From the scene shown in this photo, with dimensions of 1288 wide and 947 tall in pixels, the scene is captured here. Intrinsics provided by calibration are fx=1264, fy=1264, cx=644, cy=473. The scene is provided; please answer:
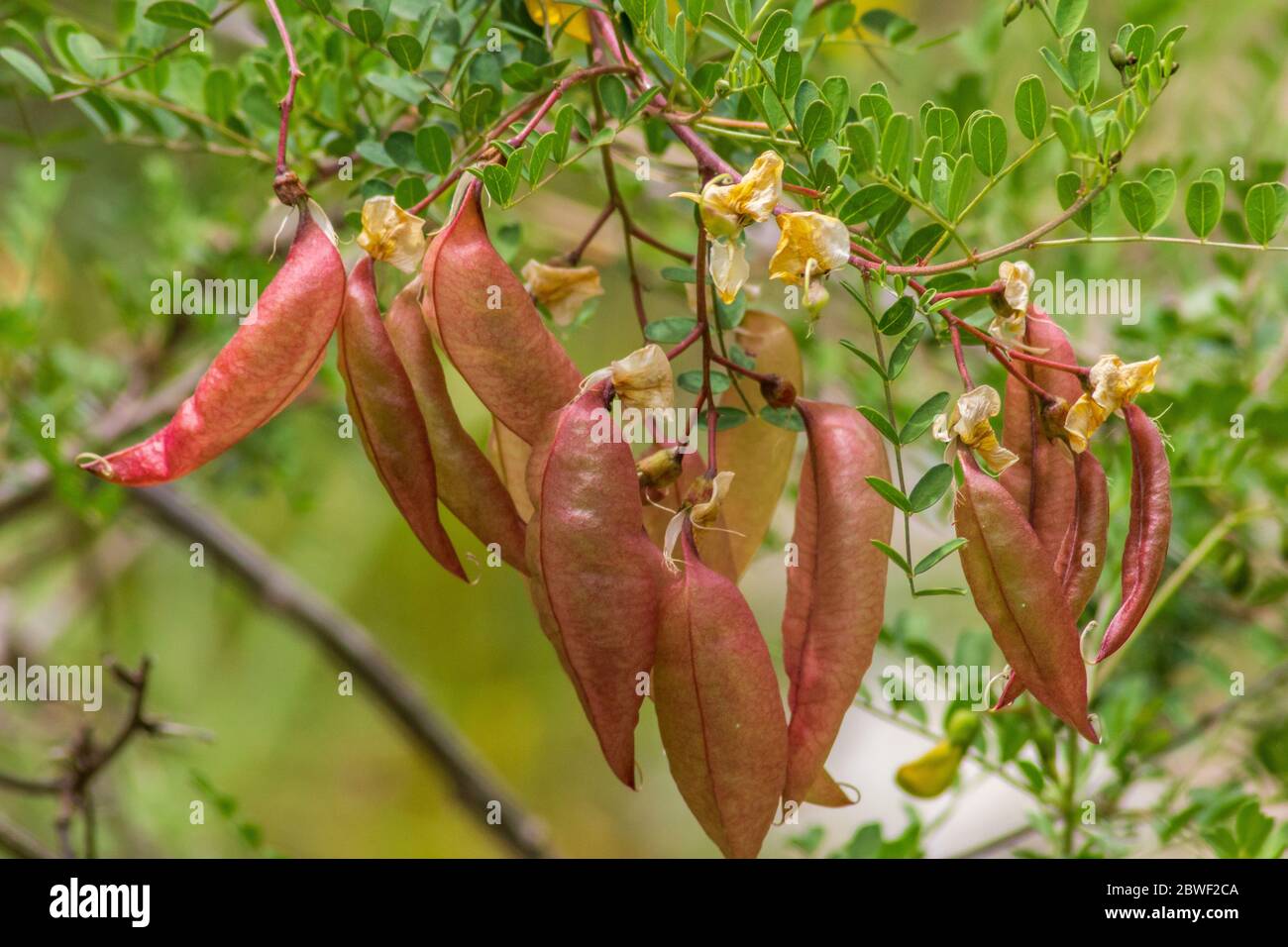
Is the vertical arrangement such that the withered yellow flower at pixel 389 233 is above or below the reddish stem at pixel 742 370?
above

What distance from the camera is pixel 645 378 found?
383 mm

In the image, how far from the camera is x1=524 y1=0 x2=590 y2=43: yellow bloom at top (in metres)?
0.47

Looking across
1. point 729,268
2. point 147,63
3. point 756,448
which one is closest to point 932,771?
point 756,448

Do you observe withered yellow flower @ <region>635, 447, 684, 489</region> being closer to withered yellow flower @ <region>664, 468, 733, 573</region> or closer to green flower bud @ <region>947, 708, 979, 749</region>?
withered yellow flower @ <region>664, 468, 733, 573</region>

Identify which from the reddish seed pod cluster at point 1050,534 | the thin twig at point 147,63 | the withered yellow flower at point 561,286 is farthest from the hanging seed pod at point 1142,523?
the thin twig at point 147,63

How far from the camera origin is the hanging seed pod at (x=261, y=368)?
389 millimetres

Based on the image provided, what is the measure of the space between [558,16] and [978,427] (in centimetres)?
25

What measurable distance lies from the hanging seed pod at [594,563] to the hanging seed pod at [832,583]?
0.06m

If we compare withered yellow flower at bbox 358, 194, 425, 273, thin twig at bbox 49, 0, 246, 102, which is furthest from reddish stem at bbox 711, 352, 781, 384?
thin twig at bbox 49, 0, 246, 102

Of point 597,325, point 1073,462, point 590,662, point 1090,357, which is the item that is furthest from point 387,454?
point 597,325

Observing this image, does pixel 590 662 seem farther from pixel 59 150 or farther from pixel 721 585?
pixel 59 150

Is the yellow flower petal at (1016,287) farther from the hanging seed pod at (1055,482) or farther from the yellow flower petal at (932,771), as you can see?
the yellow flower petal at (932,771)

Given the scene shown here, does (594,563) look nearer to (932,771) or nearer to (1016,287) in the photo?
(1016,287)

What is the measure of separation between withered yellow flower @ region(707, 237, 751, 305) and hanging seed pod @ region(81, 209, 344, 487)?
119 mm
